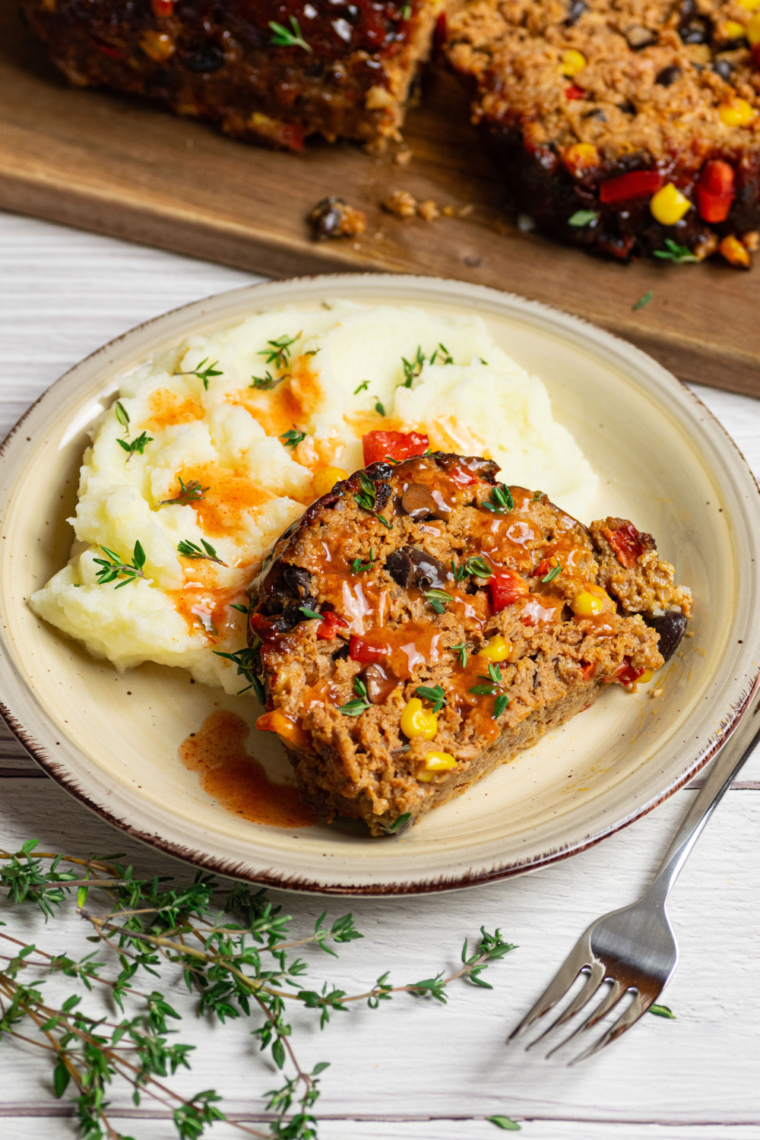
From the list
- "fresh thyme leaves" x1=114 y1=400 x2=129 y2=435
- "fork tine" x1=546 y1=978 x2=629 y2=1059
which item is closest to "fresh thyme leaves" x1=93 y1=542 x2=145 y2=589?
"fresh thyme leaves" x1=114 y1=400 x2=129 y2=435

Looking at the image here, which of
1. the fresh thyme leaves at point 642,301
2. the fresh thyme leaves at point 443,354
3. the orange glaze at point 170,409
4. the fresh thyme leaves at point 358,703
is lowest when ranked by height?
the fresh thyme leaves at point 358,703

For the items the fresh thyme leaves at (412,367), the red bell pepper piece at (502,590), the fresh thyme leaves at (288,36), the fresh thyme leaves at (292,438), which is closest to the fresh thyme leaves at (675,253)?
the fresh thyme leaves at (412,367)

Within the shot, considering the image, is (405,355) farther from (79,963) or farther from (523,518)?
(79,963)

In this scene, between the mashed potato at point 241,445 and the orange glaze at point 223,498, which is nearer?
the mashed potato at point 241,445

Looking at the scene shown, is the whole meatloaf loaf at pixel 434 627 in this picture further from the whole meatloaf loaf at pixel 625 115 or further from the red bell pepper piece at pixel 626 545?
the whole meatloaf loaf at pixel 625 115

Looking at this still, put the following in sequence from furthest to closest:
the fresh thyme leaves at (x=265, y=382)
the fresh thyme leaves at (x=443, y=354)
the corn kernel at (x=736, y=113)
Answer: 1. the corn kernel at (x=736, y=113)
2. the fresh thyme leaves at (x=443, y=354)
3. the fresh thyme leaves at (x=265, y=382)

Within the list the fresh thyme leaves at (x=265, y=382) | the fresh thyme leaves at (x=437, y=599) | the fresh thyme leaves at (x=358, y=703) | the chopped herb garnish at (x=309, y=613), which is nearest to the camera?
the fresh thyme leaves at (x=358, y=703)
